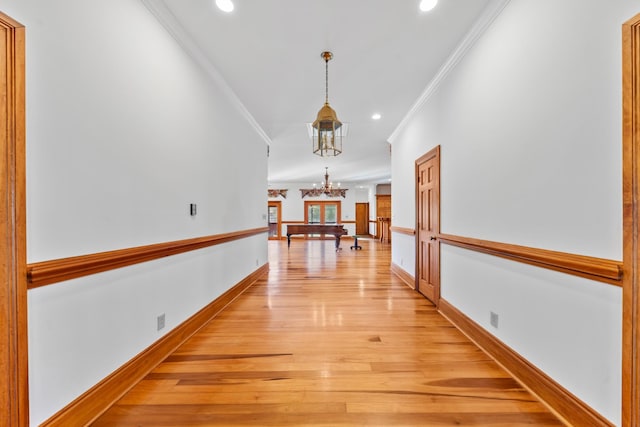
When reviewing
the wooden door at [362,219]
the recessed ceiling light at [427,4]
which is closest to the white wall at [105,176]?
the recessed ceiling light at [427,4]

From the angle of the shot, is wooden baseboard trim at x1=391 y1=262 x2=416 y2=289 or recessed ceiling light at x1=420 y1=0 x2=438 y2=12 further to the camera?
wooden baseboard trim at x1=391 y1=262 x2=416 y2=289

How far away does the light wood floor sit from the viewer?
4.68ft

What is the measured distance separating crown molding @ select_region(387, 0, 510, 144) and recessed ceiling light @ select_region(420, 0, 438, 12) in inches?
15.9

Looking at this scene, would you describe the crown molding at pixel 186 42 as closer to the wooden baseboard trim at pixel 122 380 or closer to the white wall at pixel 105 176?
the white wall at pixel 105 176

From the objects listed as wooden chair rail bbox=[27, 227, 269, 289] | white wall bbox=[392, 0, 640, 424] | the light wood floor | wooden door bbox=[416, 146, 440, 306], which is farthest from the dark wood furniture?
wooden chair rail bbox=[27, 227, 269, 289]

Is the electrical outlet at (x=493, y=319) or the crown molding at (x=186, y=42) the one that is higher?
the crown molding at (x=186, y=42)

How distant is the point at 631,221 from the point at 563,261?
343 millimetres

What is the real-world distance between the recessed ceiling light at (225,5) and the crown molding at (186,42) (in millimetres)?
392

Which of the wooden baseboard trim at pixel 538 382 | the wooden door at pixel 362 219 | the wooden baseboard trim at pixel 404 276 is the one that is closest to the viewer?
the wooden baseboard trim at pixel 538 382

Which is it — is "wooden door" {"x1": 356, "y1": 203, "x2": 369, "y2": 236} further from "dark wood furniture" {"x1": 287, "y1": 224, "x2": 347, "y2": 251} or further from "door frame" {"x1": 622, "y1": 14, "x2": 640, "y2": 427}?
"door frame" {"x1": 622, "y1": 14, "x2": 640, "y2": 427}

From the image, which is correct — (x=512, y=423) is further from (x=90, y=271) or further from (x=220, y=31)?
(x=220, y=31)

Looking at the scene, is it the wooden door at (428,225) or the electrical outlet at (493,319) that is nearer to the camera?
the electrical outlet at (493,319)

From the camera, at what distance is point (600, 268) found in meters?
1.17

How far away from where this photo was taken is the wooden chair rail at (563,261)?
1143 mm
